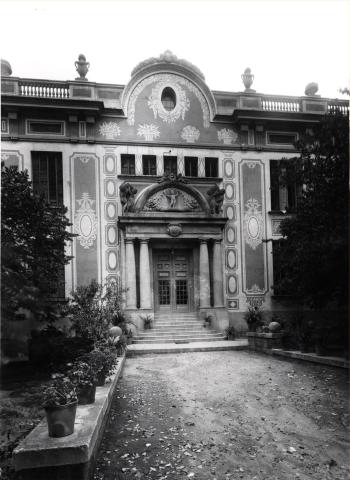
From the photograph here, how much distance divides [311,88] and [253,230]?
8.28m

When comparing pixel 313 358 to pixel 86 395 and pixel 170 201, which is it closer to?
pixel 86 395

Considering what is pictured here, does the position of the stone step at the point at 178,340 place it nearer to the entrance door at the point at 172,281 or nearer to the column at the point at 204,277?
the column at the point at 204,277

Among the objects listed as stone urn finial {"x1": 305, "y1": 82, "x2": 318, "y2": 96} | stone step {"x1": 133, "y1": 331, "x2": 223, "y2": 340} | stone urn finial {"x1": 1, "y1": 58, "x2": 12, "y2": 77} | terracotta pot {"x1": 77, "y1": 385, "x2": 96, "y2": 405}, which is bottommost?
stone step {"x1": 133, "y1": 331, "x2": 223, "y2": 340}

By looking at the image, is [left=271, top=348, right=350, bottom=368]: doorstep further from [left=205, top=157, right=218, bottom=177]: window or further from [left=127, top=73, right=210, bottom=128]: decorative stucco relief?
[left=127, top=73, right=210, bottom=128]: decorative stucco relief

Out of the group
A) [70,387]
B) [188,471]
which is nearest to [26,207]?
[70,387]

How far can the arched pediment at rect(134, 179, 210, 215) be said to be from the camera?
1750 cm

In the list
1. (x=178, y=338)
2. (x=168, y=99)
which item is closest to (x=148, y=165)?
(x=168, y=99)

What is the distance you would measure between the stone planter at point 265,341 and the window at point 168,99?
1089cm

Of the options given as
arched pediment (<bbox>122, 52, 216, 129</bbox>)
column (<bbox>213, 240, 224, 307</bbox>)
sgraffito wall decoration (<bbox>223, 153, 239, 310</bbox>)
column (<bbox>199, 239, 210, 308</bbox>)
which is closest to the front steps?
column (<bbox>199, 239, 210, 308</bbox>)

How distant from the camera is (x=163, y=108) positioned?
18.5 m

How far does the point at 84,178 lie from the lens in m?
17.5

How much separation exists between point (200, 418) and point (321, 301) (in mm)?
6752

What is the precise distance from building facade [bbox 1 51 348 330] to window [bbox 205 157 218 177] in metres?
0.05

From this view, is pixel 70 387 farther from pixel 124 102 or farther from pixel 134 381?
pixel 124 102
